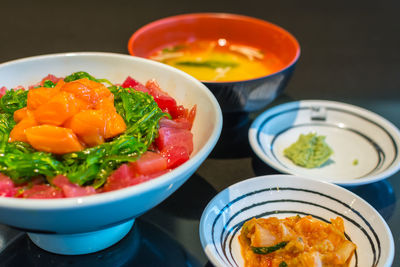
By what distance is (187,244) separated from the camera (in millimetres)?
1682

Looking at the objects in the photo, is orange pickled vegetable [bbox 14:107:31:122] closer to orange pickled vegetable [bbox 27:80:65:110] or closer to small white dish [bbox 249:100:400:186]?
orange pickled vegetable [bbox 27:80:65:110]

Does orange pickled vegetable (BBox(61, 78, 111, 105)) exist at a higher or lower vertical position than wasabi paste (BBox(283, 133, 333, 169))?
higher

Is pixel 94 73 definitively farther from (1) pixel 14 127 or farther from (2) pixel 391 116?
(2) pixel 391 116

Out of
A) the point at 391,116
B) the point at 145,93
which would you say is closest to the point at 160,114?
the point at 145,93

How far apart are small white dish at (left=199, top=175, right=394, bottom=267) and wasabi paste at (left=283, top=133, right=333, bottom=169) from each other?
1.29 feet

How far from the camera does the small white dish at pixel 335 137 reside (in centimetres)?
209

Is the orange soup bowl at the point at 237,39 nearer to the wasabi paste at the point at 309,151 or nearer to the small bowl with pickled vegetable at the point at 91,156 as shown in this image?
the wasabi paste at the point at 309,151

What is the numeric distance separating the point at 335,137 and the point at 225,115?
626 mm

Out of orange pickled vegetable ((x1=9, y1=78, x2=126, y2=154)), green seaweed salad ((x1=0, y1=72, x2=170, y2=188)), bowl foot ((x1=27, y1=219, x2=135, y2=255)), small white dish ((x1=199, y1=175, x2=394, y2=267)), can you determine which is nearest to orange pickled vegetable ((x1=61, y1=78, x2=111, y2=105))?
orange pickled vegetable ((x1=9, y1=78, x2=126, y2=154))

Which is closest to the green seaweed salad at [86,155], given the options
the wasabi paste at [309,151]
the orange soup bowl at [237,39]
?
the orange soup bowl at [237,39]

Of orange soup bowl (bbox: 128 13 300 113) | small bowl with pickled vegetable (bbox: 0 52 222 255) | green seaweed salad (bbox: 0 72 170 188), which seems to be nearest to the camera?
small bowl with pickled vegetable (bbox: 0 52 222 255)

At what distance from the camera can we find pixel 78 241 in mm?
1512

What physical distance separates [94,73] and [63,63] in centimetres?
14

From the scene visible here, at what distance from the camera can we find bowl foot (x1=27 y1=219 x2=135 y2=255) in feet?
4.91
